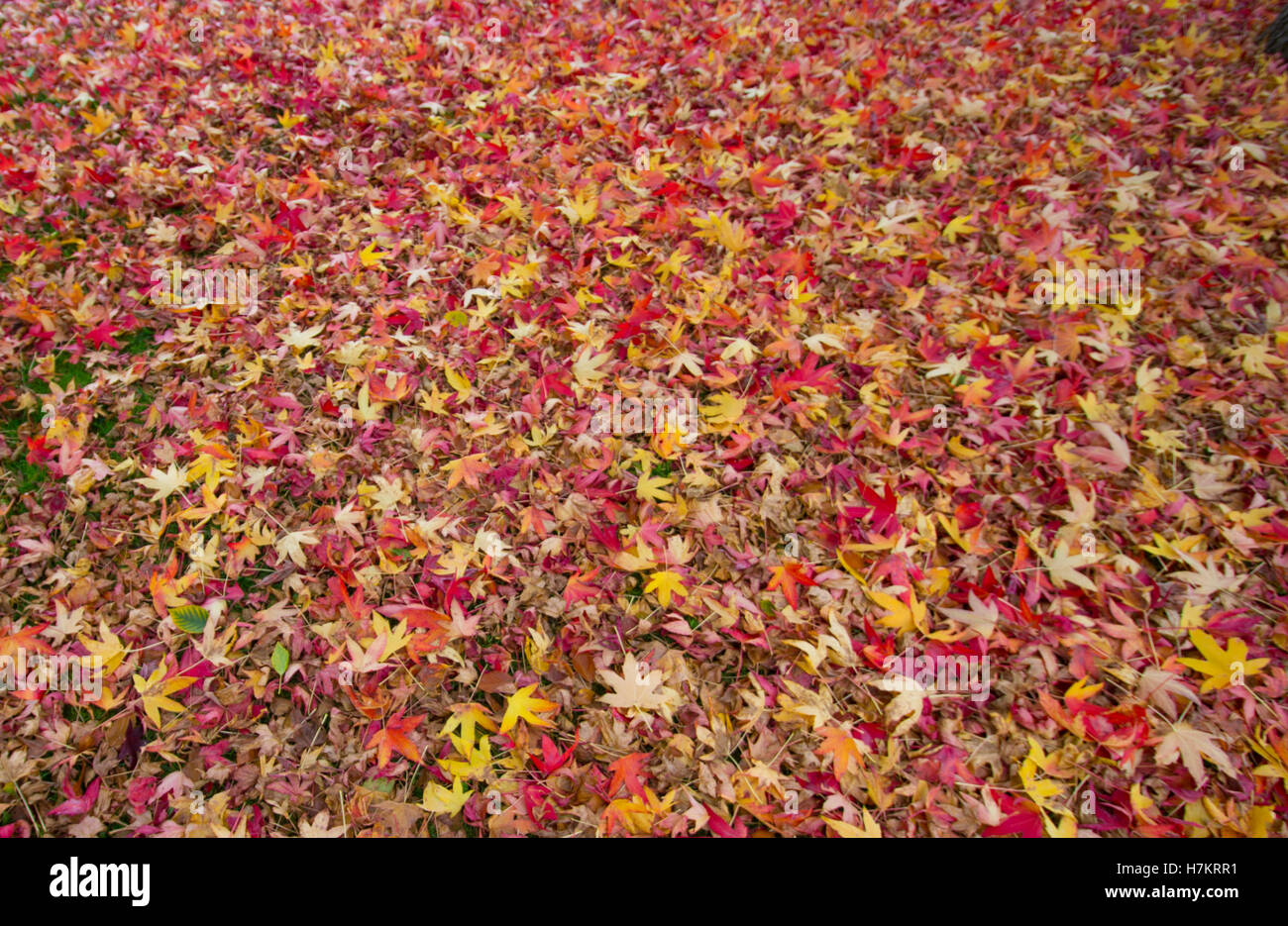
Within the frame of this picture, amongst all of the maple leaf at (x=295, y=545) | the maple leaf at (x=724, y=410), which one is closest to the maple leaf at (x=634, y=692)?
the maple leaf at (x=724, y=410)

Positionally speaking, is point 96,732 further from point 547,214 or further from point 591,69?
point 591,69

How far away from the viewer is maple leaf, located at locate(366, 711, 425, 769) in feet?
5.89

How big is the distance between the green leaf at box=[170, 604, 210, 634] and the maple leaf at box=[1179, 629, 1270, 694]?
113 inches

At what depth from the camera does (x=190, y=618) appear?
203cm

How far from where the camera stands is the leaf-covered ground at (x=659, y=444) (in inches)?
70.2

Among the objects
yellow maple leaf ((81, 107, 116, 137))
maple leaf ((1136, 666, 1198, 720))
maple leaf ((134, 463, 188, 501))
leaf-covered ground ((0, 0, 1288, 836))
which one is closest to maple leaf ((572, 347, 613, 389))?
leaf-covered ground ((0, 0, 1288, 836))

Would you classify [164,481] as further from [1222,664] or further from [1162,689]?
[1222,664]

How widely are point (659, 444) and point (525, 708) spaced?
101 cm

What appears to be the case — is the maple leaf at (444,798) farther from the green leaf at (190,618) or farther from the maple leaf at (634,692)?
the green leaf at (190,618)

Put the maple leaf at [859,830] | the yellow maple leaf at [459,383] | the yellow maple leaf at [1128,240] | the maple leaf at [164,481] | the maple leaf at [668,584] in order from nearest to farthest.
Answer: the maple leaf at [859,830], the maple leaf at [668,584], the maple leaf at [164,481], the yellow maple leaf at [459,383], the yellow maple leaf at [1128,240]

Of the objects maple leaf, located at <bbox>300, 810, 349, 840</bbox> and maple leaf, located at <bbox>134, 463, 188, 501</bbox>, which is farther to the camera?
maple leaf, located at <bbox>134, 463, 188, 501</bbox>

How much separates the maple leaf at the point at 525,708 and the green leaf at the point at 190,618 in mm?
1018

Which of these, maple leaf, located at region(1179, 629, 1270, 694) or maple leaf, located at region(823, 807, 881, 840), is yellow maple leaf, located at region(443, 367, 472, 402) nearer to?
maple leaf, located at region(823, 807, 881, 840)
